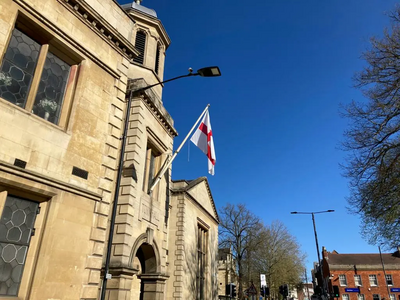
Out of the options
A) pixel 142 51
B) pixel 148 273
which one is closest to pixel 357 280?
pixel 148 273

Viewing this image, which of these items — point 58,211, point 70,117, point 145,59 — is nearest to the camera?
point 58,211

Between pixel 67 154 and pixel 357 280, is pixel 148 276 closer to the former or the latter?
pixel 67 154

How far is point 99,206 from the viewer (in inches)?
319

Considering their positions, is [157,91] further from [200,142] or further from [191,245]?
[191,245]

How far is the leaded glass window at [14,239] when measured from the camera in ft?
19.1

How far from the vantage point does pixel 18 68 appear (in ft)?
22.6

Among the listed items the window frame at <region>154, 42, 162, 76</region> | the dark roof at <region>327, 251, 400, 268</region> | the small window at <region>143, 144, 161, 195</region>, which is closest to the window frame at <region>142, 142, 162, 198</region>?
the small window at <region>143, 144, 161, 195</region>

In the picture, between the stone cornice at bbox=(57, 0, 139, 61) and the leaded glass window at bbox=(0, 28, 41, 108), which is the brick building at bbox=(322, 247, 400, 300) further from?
the leaded glass window at bbox=(0, 28, 41, 108)

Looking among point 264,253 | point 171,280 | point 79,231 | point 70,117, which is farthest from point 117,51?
point 264,253

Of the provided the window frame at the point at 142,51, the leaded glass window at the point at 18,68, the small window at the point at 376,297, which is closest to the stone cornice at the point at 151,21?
the window frame at the point at 142,51

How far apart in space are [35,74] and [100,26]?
9.99ft

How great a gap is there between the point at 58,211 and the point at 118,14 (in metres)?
7.24

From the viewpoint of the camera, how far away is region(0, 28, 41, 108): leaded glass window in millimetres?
6594

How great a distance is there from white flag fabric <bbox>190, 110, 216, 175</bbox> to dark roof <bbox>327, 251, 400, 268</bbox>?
52892 mm
